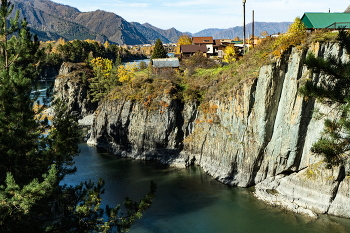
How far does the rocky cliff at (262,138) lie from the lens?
22766mm

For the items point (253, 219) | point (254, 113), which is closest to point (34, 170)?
point (253, 219)

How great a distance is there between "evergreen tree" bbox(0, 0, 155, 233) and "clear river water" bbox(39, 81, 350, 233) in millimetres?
9580

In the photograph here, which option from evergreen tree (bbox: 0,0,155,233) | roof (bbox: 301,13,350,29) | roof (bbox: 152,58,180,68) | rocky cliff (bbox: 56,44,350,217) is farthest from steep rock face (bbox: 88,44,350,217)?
evergreen tree (bbox: 0,0,155,233)

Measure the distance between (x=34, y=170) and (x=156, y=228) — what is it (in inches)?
475

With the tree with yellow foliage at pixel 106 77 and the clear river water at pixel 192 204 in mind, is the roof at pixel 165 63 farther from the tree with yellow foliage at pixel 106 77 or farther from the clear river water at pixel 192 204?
the clear river water at pixel 192 204

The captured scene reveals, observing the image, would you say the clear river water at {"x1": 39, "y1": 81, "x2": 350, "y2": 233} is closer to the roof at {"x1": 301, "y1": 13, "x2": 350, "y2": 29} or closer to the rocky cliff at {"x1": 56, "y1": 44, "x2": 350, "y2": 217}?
the rocky cliff at {"x1": 56, "y1": 44, "x2": 350, "y2": 217}

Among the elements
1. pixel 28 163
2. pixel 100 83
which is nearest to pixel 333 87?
pixel 28 163

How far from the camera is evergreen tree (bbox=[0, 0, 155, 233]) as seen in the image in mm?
9703

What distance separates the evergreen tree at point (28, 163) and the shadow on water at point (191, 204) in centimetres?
960

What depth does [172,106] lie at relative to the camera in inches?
1363

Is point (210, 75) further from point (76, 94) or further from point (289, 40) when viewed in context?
point (76, 94)

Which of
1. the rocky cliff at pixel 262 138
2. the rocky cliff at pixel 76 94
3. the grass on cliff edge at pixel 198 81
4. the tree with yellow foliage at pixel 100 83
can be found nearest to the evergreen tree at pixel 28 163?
the rocky cliff at pixel 262 138

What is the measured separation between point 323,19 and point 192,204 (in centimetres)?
2311

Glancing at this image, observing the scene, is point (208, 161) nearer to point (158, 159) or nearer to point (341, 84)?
point (158, 159)
